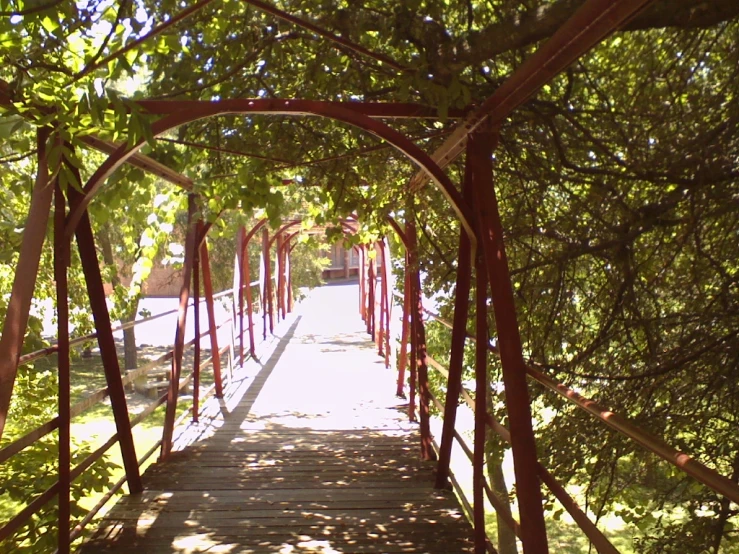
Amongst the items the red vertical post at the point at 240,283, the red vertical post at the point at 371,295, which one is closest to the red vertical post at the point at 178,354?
the red vertical post at the point at 240,283

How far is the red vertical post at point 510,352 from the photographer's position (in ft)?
8.75

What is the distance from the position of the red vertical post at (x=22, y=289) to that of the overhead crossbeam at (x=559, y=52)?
167cm

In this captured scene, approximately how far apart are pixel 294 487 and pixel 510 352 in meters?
2.24

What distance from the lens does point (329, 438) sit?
19.8 ft

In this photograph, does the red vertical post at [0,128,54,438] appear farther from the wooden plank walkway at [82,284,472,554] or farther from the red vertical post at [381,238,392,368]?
the red vertical post at [381,238,392,368]

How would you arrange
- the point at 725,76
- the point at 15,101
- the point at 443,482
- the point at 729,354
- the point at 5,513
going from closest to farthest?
the point at 15,101
the point at 729,354
the point at 725,76
the point at 443,482
the point at 5,513

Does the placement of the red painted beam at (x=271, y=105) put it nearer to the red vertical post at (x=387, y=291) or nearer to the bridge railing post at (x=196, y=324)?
the bridge railing post at (x=196, y=324)

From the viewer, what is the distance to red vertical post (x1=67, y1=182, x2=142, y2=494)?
137 inches

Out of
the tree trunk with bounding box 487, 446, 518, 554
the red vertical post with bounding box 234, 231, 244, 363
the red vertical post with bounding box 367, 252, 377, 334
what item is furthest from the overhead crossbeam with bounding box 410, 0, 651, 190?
the red vertical post with bounding box 367, 252, 377, 334

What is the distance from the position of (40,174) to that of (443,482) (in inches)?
112

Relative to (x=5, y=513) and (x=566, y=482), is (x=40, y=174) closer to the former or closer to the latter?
(x=566, y=482)

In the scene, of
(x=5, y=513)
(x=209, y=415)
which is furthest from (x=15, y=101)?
(x=5, y=513)

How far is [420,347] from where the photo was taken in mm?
5555

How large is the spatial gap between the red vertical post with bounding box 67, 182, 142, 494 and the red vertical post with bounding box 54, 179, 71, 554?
236 mm
